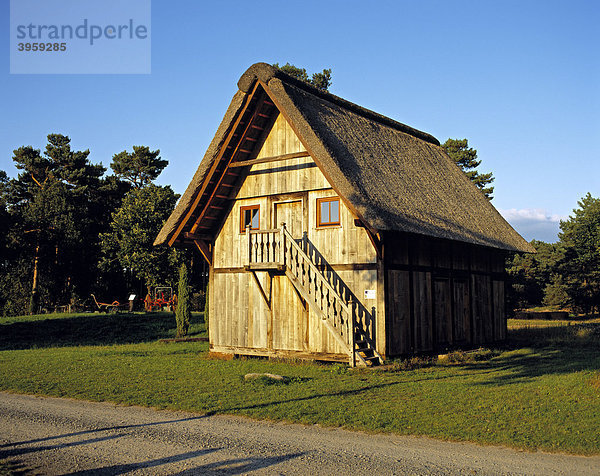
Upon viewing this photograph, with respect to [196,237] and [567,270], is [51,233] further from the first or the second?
[567,270]

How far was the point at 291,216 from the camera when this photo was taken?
2011 cm

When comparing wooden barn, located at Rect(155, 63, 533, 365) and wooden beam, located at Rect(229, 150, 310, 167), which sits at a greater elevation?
wooden beam, located at Rect(229, 150, 310, 167)

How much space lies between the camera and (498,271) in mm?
25672

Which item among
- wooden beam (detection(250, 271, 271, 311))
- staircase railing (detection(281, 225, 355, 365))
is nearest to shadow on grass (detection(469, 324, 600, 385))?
staircase railing (detection(281, 225, 355, 365))

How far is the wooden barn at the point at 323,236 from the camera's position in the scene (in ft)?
58.9

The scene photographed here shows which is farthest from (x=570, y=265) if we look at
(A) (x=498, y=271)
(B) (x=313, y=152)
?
(B) (x=313, y=152)

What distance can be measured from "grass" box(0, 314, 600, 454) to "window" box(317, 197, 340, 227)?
4.59 metres

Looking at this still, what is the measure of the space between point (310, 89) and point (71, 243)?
3732cm

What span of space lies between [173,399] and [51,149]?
55689 mm

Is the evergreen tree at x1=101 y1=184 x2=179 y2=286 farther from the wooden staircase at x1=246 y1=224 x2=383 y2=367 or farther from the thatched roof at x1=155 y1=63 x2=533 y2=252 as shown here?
the wooden staircase at x1=246 y1=224 x2=383 y2=367

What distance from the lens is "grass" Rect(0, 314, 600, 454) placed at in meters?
9.88

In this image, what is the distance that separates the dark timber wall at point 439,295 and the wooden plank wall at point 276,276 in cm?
98

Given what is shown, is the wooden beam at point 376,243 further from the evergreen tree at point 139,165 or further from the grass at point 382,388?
the evergreen tree at point 139,165

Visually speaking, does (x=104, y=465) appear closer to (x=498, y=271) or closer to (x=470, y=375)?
(x=470, y=375)
